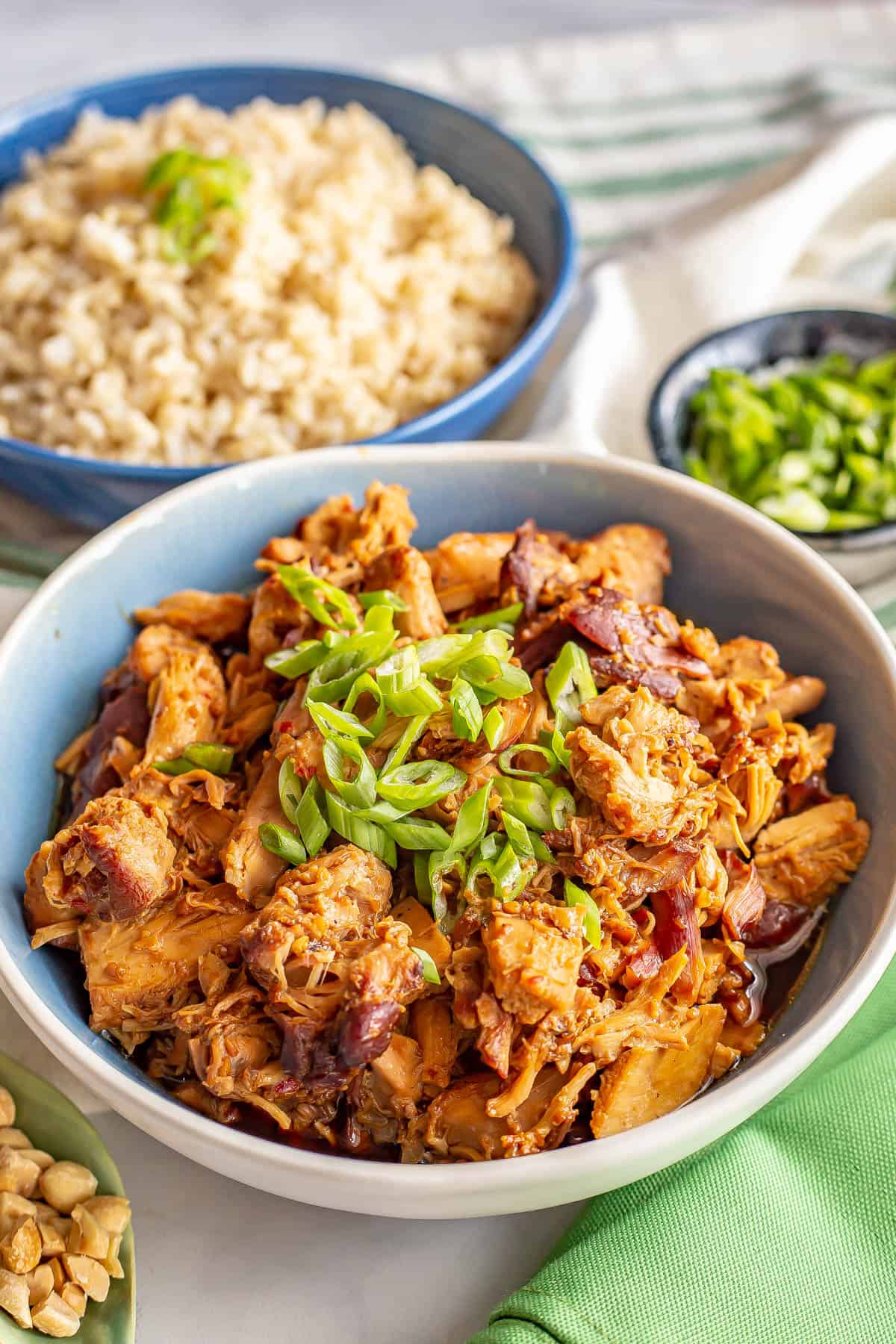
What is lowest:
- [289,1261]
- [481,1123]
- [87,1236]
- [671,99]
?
[289,1261]

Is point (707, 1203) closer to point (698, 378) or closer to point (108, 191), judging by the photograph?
point (698, 378)

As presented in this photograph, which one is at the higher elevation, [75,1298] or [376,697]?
[376,697]

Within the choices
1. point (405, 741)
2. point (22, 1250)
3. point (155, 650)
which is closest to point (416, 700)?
point (405, 741)

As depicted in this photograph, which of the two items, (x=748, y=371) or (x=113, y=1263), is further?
(x=748, y=371)

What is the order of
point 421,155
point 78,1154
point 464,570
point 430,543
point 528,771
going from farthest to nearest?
point 421,155 → point 430,543 → point 464,570 → point 78,1154 → point 528,771

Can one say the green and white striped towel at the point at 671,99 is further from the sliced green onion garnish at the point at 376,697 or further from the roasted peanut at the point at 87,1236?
the roasted peanut at the point at 87,1236

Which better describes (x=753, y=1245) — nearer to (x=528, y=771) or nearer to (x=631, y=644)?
(x=528, y=771)

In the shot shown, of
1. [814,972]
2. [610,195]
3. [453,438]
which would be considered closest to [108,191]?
[453,438]

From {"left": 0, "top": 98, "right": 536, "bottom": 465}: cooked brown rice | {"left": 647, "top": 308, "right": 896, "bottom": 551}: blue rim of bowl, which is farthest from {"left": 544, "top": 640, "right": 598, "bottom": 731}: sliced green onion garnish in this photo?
{"left": 0, "top": 98, "right": 536, "bottom": 465}: cooked brown rice
